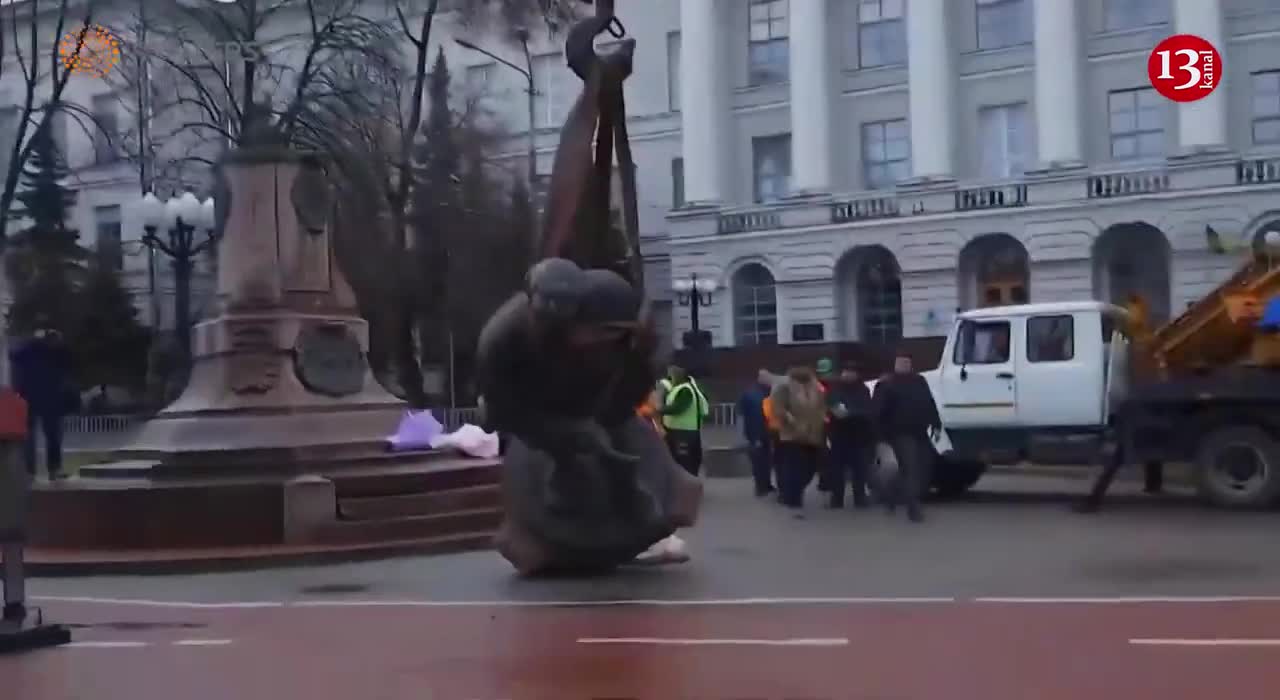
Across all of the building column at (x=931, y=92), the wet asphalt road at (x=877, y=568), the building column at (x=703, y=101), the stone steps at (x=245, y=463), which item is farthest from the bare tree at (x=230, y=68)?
the wet asphalt road at (x=877, y=568)

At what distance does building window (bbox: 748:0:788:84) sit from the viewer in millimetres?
56781

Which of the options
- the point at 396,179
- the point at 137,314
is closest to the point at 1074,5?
the point at 396,179

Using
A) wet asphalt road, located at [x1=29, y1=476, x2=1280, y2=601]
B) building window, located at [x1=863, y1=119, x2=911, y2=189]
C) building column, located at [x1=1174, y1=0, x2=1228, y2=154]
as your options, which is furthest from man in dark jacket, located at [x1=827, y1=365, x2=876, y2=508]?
building window, located at [x1=863, y1=119, x2=911, y2=189]

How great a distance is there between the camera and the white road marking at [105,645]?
32.1ft

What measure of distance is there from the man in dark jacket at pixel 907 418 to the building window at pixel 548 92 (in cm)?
4290

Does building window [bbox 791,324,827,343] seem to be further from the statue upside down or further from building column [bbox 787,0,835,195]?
the statue upside down

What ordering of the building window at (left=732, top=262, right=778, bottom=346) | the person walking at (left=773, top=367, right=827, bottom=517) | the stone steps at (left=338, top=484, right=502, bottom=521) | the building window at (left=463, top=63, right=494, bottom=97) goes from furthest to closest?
1. the building window at (left=463, top=63, right=494, bottom=97)
2. the building window at (left=732, top=262, right=778, bottom=346)
3. the person walking at (left=773, top=367, right=827, bottom=517)
4. the stone steps at (left=338, top=484, right=502, bottom=521)

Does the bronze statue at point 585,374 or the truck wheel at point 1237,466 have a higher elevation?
the bronze statue at point 585,374

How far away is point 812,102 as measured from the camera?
5406 cm

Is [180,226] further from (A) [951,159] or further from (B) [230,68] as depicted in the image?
(A) [951,159]

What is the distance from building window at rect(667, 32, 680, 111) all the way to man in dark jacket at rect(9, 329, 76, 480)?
4389 cm

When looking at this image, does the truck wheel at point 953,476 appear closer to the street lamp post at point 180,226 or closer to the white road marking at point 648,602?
the white road marking at point 648,602

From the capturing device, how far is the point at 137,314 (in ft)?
165

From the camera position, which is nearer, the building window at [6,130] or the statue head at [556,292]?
the statue head at [556,292]
